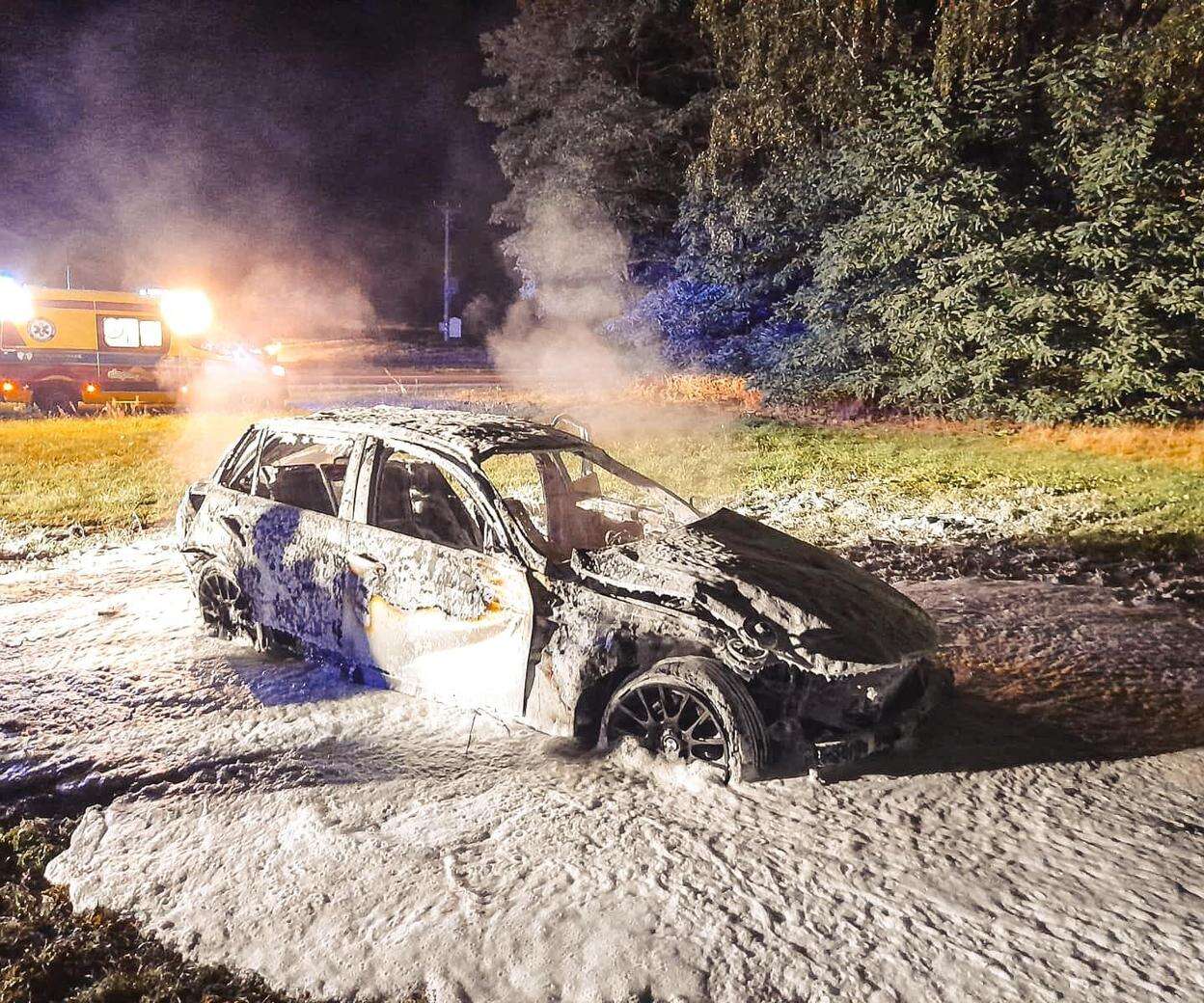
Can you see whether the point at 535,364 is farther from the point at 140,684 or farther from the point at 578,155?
the point at 140,684

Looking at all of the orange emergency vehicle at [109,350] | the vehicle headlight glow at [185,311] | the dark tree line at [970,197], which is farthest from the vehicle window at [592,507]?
the vehicle headlight glow at [185,311]

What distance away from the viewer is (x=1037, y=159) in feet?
45.9

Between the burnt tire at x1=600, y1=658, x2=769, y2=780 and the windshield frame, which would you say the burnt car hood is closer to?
the burnt tire at x1=600, y1=658, x2=769, y2=780

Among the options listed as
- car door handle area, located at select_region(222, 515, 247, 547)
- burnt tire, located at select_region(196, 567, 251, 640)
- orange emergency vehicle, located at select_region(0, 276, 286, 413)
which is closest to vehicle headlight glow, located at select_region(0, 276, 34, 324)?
Result: orange emergency vehicle, located at select_region(0, 276, 286, 413)

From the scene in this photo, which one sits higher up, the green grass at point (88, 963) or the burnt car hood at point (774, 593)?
the burnt car hood at point (774, 593)

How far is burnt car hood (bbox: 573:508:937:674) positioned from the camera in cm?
344

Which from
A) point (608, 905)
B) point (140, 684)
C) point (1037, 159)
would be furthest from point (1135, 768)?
point (1037, 159)

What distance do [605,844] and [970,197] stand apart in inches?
538

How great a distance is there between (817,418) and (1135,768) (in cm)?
1350

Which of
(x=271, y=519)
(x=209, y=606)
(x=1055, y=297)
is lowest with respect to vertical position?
(x=209, y=606)

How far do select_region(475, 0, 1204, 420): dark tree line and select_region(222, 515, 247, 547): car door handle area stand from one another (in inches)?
471

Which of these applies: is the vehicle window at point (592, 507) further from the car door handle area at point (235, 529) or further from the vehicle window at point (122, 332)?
the vehicle window at point (122, 332)

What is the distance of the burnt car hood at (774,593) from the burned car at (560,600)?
1 cm

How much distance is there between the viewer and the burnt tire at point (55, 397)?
53.0 feet
